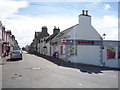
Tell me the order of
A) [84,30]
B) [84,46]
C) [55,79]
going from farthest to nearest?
[84,30]
[84,46]
[55,79]

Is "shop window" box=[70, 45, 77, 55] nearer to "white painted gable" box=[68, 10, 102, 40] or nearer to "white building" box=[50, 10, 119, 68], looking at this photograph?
"white building" box=[50, 10, 119, 68]

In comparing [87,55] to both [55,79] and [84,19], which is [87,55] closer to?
[84,19]

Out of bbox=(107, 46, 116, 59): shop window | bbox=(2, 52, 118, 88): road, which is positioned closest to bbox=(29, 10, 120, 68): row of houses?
bbox=(107, 46, 116, 59): shop window

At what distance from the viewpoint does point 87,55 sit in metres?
26.0

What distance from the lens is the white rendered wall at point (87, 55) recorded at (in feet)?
83.2

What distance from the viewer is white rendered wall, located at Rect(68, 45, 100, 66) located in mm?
25364

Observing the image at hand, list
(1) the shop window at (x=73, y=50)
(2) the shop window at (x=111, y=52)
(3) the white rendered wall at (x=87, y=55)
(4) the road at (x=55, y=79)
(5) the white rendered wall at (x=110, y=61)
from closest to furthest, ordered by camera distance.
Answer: (4) the road at (x=55, y=79)
(3) the white rendered wall at (x=87, y=55)
(1) the shop window at (x=73, y=50)
(5) the white rendered wall at (x=110, y=61)
(2) the shop window at (x=111, y=52)

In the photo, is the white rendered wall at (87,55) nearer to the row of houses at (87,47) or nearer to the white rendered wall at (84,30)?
the row of houses at (87,47)

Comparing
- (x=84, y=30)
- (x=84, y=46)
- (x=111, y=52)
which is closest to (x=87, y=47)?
(x=84, y=46)

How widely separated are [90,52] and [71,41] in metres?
3.59

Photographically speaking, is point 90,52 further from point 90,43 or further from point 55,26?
point 55,26

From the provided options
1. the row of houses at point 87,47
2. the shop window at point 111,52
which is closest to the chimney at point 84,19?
the row of houses at point 87,47

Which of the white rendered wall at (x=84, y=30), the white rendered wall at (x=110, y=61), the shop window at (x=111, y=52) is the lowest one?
the white rendered wall at (x=110, y=61)

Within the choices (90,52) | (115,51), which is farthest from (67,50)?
(115,51)
